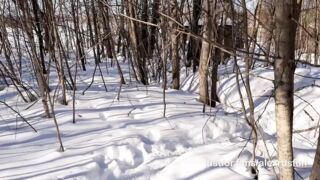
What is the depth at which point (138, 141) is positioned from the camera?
3.86 m

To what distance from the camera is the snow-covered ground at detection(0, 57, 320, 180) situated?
3.22 meters

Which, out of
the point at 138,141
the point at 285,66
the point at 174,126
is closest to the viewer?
the point at 285,66

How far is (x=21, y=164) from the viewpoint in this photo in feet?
11.4

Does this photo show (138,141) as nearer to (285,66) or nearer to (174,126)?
(174,126)

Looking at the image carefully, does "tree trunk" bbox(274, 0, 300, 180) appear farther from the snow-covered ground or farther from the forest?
the snow-covered ground

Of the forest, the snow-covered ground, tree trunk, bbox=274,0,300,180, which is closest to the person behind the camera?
tree trunk, bbox=274,0,300,180

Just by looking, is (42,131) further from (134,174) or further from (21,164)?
(134,174)

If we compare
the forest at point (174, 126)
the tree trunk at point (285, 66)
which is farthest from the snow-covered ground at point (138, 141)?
the tree trunk at point (285, 66)

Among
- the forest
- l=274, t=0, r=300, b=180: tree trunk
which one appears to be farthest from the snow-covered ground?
l=274, t=0, r=300, b=180: tree trunk

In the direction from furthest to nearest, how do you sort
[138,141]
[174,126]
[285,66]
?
[174,126] < [138,141] < [285,66]

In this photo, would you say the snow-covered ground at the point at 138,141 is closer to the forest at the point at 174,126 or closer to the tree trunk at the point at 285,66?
the forest at the point at 174,126

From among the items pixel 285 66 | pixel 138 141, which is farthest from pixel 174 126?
pixel 285 66

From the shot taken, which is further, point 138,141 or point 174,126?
point 174,126

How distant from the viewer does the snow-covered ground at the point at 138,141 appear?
10.6ft
